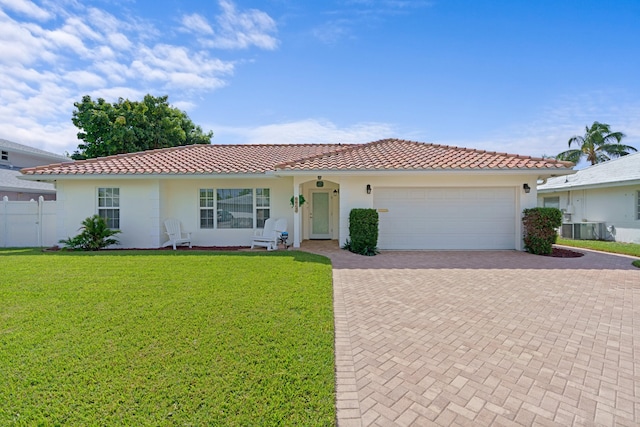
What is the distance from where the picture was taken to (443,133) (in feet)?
60.1

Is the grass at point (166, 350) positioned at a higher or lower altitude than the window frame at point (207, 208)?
lower

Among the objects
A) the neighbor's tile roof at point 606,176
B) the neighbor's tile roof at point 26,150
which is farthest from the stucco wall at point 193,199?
the neighbor's tile roof at point 26,150

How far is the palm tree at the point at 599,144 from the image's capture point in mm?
30656

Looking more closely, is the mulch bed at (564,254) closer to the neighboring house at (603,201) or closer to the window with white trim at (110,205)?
the neighboring house at (603,201)

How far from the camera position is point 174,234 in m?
12.3

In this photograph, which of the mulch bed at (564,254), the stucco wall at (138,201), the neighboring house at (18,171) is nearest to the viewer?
the mulch bed at (564,254)

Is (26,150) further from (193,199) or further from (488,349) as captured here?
(488,349)

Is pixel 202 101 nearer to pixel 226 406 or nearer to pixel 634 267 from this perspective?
pixel 226 406

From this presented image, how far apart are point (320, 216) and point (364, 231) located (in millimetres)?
4167

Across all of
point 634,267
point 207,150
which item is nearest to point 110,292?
point 207,150

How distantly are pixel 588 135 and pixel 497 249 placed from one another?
3082 cm

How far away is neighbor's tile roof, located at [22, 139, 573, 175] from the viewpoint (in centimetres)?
1107

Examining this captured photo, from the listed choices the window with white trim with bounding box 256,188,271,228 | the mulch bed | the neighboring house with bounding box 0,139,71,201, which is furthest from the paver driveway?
the neighboring house with bounding box 0,139,71,201

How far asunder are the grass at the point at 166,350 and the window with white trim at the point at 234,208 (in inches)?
235
